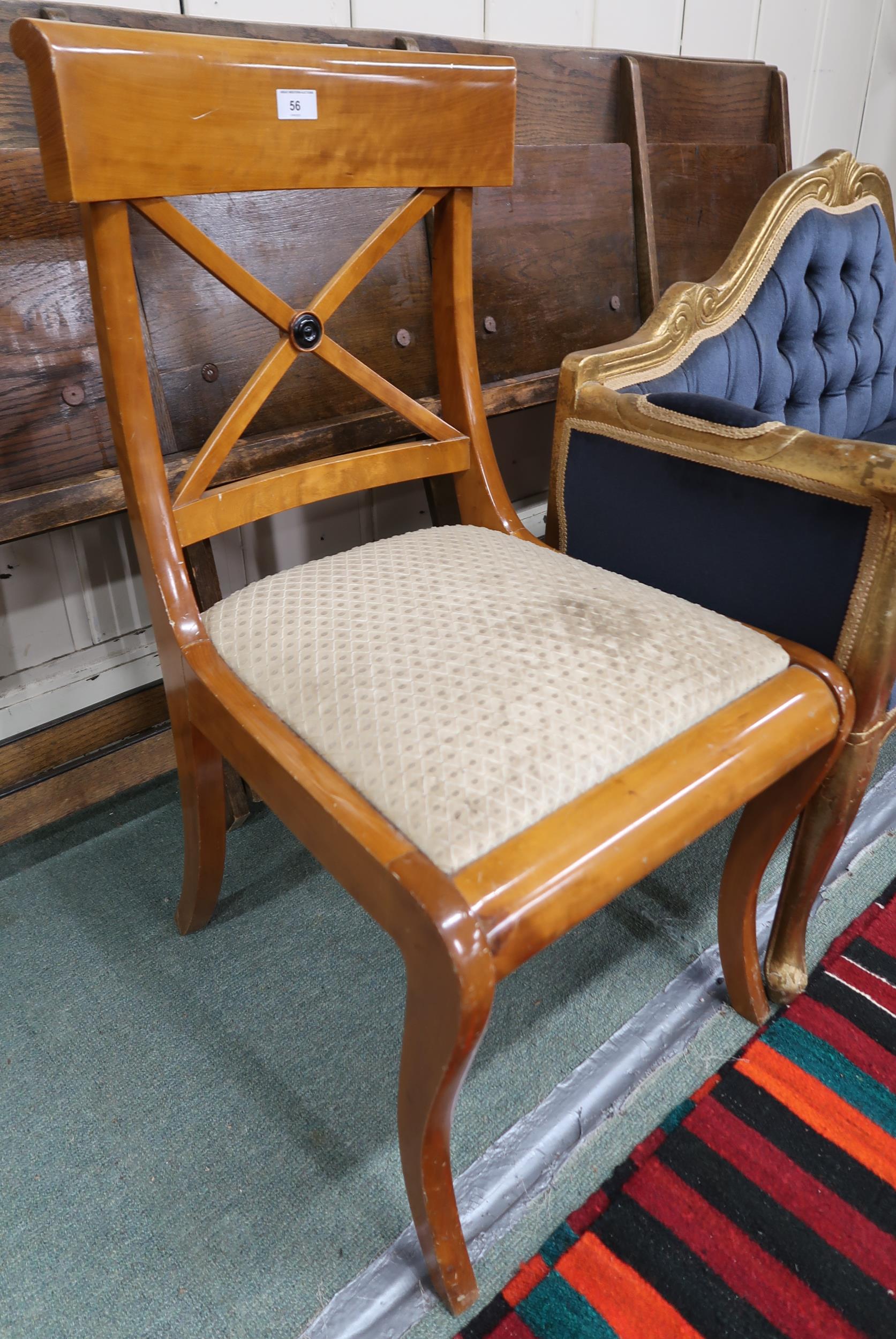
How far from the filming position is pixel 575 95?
1.41 meters

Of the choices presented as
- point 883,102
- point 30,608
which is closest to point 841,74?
point 883,102

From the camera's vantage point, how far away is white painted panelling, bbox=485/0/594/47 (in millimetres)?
1433

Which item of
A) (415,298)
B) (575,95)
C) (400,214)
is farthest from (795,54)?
(400,214)

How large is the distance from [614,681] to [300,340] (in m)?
0.48

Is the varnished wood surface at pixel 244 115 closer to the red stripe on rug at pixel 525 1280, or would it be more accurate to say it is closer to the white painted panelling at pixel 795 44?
the red stripe on rug at pixel 525 1280

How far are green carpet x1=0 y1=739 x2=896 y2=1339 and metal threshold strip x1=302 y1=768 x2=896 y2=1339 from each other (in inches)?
0.7

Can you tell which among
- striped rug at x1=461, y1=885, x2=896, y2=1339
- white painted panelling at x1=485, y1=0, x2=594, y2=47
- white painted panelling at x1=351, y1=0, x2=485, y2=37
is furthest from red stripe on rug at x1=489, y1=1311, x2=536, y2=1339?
white painted panelling at x1=485, y1=0, x2=594, y2=47

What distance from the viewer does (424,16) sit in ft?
4.37

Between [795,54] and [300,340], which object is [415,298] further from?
[795,54]

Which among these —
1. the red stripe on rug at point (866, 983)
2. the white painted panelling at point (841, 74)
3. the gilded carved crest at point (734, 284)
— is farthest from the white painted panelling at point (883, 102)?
the red stripe on rug at point (866, 983)

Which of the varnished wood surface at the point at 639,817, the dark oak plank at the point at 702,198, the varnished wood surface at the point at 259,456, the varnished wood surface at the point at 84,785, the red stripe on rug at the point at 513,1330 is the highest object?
the dark oak plank at the point at 702,198

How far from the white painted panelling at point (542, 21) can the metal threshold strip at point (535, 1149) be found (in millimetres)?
1438

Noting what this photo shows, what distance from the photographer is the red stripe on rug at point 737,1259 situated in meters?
0.76

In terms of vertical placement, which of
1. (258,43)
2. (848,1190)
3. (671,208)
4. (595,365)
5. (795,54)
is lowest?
(848,1190)
